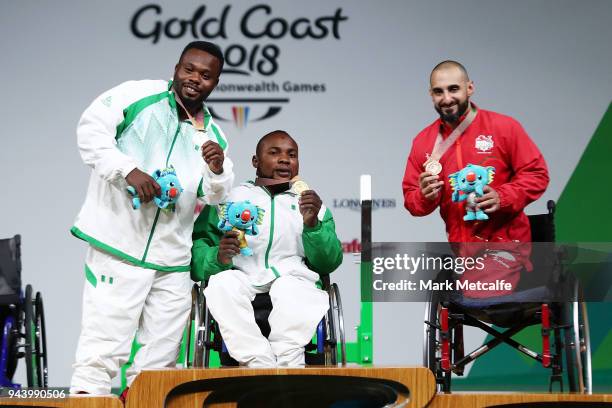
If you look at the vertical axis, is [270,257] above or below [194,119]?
below

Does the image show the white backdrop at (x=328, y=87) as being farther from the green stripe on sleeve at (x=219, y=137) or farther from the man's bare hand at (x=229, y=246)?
the man's bare hand at (x=229, y=246)

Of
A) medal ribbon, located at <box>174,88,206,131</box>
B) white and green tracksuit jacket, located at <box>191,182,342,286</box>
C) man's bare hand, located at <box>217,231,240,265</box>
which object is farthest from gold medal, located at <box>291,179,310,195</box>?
medal ribbon, located at <box>174,88,206,131</box>

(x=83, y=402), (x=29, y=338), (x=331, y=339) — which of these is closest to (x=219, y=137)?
(x=331, y=339)

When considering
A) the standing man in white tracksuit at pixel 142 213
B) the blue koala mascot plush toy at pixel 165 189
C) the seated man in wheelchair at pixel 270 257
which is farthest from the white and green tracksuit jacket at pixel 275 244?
the blue koala mascot plush toy at pixel 165 189

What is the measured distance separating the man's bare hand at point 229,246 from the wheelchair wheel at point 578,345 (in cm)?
111

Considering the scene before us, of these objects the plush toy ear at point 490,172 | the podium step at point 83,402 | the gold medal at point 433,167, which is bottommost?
the podium step at point 83,402

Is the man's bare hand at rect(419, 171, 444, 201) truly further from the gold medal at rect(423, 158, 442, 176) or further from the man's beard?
the man's beard

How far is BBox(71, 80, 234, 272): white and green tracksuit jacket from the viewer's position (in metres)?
3.15

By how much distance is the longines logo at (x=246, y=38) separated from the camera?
209 inches

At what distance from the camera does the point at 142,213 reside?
10.5 ft

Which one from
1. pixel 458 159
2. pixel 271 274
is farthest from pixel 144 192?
pixel 458 159

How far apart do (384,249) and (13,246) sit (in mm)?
1519

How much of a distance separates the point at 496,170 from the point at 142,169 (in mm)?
1186

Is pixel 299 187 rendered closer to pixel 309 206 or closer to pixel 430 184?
pixel 309 206
